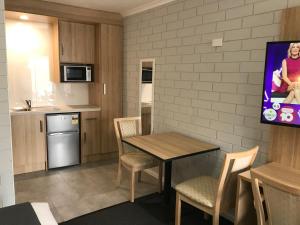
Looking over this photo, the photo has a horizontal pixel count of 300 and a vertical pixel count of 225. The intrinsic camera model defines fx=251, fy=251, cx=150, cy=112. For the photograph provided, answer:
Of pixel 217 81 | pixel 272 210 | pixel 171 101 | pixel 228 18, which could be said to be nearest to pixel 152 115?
pixel 171 101

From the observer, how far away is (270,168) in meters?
2.01

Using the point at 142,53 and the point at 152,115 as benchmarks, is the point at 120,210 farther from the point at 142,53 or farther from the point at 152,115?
the point at 142,53

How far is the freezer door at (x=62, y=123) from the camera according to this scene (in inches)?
148

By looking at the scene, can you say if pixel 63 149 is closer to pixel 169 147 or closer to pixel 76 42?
pixel 76 42

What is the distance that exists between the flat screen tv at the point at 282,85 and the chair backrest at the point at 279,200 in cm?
57

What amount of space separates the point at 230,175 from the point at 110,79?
2767 millimetres

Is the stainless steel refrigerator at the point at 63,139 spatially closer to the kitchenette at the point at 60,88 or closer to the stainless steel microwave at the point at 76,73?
the kitchenette at the point at 60,88

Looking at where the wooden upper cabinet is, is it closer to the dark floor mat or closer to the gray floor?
the gray floor

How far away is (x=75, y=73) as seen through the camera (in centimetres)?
409

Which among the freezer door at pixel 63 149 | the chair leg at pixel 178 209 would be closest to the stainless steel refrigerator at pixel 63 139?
the freezer door at pixel 63 149

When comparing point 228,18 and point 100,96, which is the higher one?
point 228,18

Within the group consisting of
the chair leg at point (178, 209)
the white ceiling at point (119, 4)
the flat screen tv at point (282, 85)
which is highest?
the white ceiling at point (119, 4)

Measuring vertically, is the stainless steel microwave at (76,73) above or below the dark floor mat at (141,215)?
above

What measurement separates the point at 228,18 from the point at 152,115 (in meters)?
1.71
